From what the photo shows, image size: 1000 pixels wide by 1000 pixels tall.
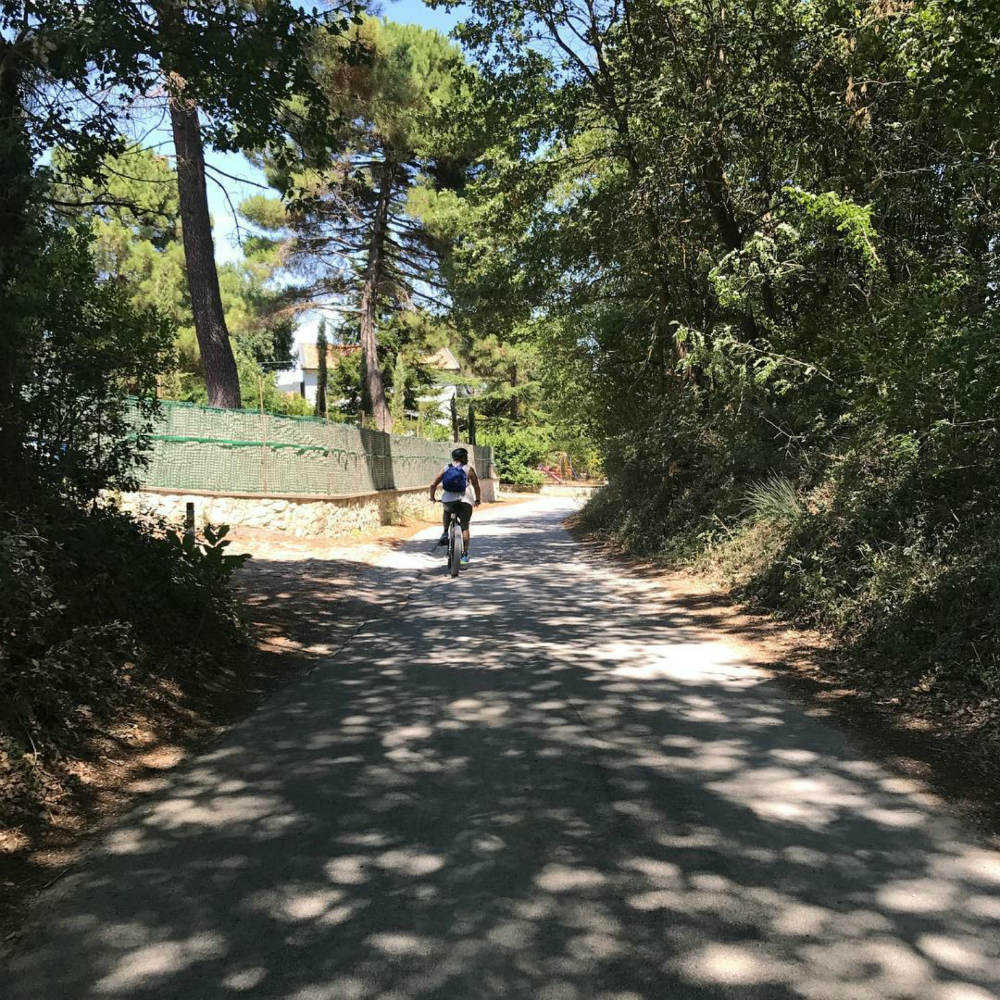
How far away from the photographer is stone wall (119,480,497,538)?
623 inches

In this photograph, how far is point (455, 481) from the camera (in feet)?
45.1

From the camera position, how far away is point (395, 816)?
392cm

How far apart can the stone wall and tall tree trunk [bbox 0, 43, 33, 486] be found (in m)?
7.33

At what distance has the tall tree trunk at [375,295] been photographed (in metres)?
29.8

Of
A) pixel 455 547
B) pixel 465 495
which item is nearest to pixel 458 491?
pixel 465 495

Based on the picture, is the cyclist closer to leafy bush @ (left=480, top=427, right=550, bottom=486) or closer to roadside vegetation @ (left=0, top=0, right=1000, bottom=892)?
roadside vegetation @ (left=0, top=0, right=1000, bottom=892)

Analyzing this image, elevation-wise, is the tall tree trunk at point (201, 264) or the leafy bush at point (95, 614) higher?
the tall tree trunk at point (201, 264)

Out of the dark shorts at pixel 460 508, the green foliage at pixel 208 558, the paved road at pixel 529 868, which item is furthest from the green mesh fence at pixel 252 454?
the paved road at pixel 529 868

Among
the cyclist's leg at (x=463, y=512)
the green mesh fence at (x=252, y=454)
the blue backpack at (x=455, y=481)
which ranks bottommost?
the cyclist's leg at (x=463, y=512)

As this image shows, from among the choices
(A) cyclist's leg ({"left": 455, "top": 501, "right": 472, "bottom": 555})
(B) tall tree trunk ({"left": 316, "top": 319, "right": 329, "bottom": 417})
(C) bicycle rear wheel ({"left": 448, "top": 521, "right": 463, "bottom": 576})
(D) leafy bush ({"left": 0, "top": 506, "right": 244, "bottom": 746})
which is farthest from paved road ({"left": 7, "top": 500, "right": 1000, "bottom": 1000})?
(B) tall tree trunk ({"left": 316, "top": 319, "right": 329, "bottom": 417})

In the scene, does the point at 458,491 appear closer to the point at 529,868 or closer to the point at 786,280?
the point at 786,280

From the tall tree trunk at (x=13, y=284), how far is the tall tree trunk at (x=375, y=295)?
24284 millimetres

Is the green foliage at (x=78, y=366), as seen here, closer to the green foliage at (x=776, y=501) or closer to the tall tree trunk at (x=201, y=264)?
the green foliage at (x=776, y=501)

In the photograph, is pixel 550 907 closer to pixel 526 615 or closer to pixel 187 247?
pixel 526 615
